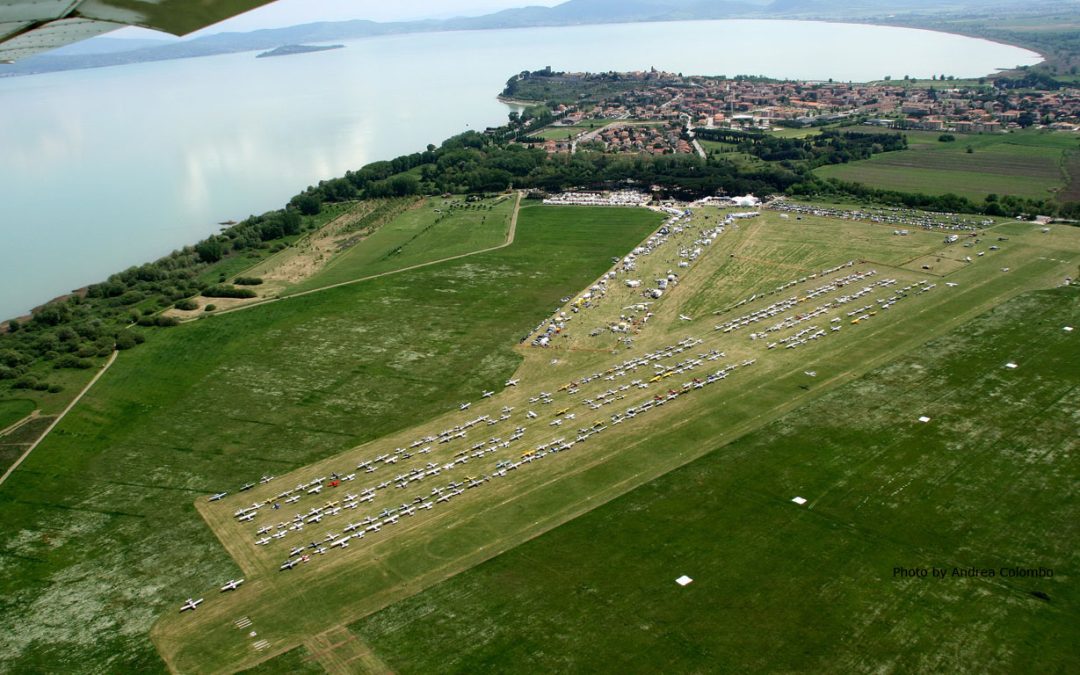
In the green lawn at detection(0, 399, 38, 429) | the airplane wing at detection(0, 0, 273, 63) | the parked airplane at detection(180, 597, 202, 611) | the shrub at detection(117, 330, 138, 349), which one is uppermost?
the airplane wing at detection(0, 0, 273, 63)

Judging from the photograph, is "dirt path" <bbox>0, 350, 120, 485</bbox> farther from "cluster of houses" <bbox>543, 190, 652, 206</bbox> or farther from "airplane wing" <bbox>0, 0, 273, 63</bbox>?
"cluster of houses" <bbox>543, 190, 652, 206</bbox>

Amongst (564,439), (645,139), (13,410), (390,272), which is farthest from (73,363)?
(645,139)

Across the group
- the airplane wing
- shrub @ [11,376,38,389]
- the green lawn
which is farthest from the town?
the airplane wing

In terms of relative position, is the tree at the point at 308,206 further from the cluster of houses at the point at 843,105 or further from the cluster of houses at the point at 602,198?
the cluster of houses at the point at 843,105

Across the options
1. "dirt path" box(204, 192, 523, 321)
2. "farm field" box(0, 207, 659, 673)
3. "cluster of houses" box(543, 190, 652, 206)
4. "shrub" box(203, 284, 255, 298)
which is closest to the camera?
"farm field" box(0, 207, 659, 673)

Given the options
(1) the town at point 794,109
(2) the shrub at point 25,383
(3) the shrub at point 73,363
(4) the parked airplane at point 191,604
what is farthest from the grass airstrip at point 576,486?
(1) the town at point 794,109
